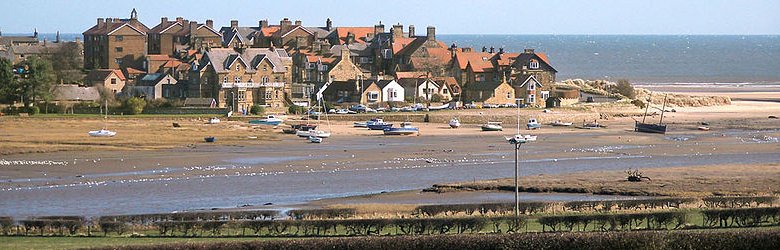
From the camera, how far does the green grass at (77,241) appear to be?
32125 millimetres

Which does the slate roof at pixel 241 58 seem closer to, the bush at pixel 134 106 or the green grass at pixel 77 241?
the bush at pixel 134 106

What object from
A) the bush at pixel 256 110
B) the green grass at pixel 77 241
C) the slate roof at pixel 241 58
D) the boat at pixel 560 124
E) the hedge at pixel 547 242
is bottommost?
the green grass at pixel 77 241

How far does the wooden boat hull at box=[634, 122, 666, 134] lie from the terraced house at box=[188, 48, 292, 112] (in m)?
23.0

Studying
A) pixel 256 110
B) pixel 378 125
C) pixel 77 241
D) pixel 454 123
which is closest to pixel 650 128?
pixel 454 123

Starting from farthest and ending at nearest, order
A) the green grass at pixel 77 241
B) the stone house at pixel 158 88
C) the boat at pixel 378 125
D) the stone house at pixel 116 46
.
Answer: the stone house at pixel 116 46, the stone house at pixel 158 88, the boat at pixel 378 125, the green grass at pixel 77 241

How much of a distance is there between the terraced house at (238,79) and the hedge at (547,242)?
183 ft

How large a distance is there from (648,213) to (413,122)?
145 feet

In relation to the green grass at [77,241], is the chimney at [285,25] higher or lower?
higher

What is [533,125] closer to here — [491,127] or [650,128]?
[491,127]

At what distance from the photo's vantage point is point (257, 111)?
8262cm

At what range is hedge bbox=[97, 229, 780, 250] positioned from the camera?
95.8 ft

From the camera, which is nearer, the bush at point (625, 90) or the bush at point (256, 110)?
the bush at point (256, 110)

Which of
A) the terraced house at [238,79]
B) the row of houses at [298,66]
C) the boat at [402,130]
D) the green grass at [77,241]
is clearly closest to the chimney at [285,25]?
the row of houses at [298,66]

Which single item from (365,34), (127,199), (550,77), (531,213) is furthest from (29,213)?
(365,34)
